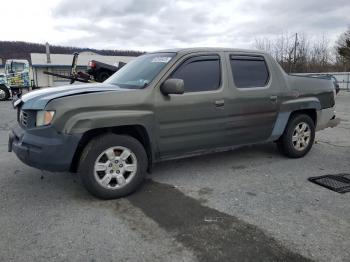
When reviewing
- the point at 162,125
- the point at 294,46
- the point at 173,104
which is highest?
the point at 294,46

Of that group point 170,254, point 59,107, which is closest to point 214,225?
point 170,254

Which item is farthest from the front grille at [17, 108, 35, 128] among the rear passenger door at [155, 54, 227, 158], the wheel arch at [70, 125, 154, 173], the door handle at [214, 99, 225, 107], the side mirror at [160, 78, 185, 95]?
the door handle at [214, 99, 225, 107]

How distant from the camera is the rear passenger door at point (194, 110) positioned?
4316mm

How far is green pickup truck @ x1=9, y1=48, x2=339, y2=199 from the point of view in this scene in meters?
3.74

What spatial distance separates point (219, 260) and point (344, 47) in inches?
2081

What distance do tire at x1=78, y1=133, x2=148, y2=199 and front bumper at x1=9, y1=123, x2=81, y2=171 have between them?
0.18m

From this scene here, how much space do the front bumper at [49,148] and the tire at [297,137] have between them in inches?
139

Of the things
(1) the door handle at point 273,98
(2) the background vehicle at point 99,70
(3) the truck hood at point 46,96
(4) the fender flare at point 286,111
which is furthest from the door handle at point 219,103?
(2) the background vehicle at point 99,70

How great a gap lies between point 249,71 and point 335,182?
6.55 ft

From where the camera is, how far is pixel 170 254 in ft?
9.25

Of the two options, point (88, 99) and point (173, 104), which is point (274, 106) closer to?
point (173, 104)

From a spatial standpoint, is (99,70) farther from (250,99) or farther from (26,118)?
(26,118)

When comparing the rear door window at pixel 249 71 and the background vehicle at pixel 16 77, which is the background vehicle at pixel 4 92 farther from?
the rear door window at pixel 249 71

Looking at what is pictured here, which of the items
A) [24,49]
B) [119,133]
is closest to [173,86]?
[119,133]
